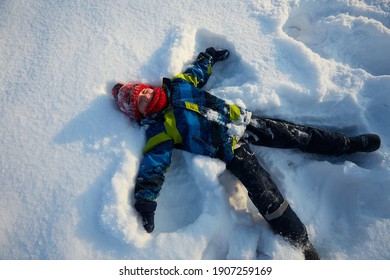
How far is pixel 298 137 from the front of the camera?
2209mm

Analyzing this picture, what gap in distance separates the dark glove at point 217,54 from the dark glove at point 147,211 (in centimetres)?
134

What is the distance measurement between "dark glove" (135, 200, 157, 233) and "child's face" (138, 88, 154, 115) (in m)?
0.70

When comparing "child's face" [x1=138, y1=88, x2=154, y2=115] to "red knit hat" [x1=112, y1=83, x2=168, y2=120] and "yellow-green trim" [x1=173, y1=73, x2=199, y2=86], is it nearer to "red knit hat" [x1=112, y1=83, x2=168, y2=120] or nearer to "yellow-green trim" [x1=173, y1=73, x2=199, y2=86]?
"red knit hat" [x1=112, y1=83, x2=168, y2=120]

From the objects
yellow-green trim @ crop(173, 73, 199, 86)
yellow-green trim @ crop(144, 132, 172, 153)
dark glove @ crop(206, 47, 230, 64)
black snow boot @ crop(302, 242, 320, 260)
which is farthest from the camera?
dark glove @ crop(206, 47, 230, 64)

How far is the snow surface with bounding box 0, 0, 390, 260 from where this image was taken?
1935 millimetres

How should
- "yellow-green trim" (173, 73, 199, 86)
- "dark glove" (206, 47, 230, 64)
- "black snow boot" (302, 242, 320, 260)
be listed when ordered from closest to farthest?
1. "black snow boot" (302, 242, 320, 260)
2. "yellow-green trim" (173, 73, 199, 86)
3. "dark glove" (206, 47, 230, 64)

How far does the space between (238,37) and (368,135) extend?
4.47 ft

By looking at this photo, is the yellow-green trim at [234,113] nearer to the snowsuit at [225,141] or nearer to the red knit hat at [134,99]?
the snowsuit at [225,141]

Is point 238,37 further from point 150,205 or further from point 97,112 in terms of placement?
point 150,205

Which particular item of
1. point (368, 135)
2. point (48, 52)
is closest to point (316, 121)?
point (368, 135)

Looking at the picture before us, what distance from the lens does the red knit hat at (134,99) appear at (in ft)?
7.00

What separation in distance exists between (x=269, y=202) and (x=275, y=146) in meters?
0.51

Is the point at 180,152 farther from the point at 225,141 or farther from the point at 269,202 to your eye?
the point at 269,202

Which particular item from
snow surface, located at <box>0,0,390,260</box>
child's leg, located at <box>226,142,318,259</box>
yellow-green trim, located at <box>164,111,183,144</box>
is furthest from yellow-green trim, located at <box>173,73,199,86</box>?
child's leg, located at <box>226,142,318,259</box>
